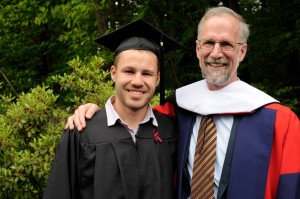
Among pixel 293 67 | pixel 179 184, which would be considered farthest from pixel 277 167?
pixel 293 67

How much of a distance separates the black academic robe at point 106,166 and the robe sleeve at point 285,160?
69 cm

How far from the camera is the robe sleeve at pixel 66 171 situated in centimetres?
239

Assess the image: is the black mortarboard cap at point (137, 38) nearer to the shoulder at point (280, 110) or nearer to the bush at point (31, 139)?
the shoulder at point (280, 110)

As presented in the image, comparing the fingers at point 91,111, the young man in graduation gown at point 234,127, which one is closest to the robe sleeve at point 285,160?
the young man in graduation gown at point 234,127

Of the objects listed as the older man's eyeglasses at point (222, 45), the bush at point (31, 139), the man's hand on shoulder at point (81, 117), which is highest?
the older man's eyeglasses at point (222, 45)

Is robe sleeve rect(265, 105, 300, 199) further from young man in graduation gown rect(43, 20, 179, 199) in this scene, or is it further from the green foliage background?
the green foliage background

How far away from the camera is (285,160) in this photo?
2.34 meters

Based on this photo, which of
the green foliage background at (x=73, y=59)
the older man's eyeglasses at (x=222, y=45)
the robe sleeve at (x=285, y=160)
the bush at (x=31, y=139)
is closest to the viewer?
the robe sleeve at (x=285, y=160)

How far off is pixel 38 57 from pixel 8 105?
798 cm

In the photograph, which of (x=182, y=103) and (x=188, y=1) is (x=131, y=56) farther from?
(x=188, y=1)

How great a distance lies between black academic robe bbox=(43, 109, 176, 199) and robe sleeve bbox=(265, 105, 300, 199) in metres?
0.69

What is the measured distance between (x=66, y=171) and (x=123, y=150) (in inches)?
15.2

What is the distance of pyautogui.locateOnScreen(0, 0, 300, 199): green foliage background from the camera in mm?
3471

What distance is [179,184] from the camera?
101 inches
